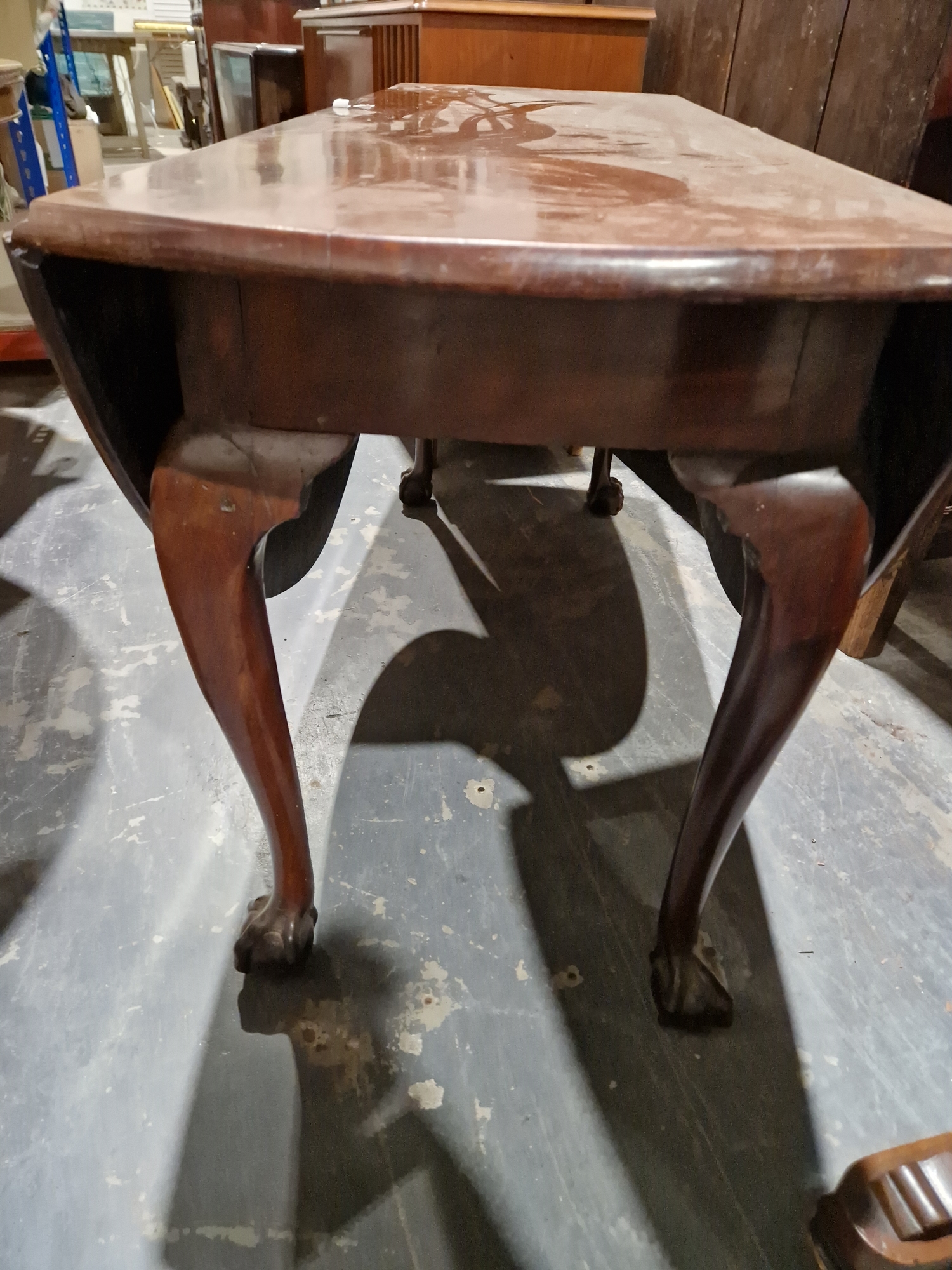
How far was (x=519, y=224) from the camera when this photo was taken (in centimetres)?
44

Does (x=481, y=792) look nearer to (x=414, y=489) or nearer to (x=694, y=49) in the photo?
(x=414, y=489)

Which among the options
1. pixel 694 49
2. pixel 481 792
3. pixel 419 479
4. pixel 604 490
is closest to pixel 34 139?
pixel 419 479

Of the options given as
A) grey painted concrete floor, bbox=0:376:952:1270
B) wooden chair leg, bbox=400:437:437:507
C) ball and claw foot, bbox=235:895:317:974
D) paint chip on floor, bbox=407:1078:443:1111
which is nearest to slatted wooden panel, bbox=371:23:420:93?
wooden chair leg, bbox=400:437:437:507

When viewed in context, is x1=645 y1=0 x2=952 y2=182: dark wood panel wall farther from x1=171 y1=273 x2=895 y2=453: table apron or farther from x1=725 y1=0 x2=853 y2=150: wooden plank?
x1=171 y1=273 x2=895 y2=453: table apron

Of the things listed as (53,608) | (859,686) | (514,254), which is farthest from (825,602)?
(53,608)

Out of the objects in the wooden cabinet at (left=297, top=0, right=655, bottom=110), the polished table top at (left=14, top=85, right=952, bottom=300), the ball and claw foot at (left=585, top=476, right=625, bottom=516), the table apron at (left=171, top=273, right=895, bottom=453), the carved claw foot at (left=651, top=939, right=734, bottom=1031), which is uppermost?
the wooden cabinet at (left=297, top=0, right=655, bottom=110)

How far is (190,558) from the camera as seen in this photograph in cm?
57

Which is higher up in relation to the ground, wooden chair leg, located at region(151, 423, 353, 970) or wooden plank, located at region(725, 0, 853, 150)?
wooden plank, located at region(725, 0, 853, 150)

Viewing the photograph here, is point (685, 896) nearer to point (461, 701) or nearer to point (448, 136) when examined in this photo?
point (461, 701)

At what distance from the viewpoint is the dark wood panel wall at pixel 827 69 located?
1015 mm

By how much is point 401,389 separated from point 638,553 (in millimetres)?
1169

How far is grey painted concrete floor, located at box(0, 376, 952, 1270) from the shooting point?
0.68 m

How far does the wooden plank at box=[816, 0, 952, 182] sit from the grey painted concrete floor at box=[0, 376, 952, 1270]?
0.72 m

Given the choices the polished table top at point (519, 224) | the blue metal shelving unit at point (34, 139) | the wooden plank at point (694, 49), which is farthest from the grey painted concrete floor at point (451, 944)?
the blue metal shelving unit at point (34, 139)
